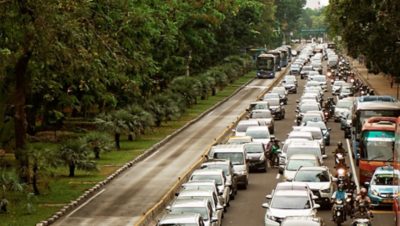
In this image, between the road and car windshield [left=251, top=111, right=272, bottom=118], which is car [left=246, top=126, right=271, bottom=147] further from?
car windshield [left=251, top=111, right=272, bottom=118]

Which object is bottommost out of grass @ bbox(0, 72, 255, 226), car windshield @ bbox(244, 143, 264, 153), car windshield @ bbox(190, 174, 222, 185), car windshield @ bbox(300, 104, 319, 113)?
grass @ bbox(0, 72, 255, 226)

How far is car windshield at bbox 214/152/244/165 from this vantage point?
3838cm

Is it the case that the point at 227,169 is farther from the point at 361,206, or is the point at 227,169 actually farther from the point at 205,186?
the point at 361,206

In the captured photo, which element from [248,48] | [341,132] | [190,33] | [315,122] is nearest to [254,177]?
[315,122]

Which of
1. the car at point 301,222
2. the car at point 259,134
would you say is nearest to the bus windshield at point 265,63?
the car at point 259,134

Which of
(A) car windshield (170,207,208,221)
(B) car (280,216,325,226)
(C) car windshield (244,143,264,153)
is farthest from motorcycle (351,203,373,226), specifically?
(C) car windshield (244,143,264,153)

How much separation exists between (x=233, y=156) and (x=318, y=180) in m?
6.43

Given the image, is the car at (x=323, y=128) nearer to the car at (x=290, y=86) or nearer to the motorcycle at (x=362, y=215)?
the motorcycle at (x=362, y=215)

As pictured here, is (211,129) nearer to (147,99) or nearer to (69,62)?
(147,99)

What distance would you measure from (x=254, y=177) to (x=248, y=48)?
264 feet

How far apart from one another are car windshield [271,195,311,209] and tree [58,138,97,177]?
37.6ft

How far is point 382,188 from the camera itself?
1258 inches

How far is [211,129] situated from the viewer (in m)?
60.4

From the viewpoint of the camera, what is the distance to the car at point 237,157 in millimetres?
37750
